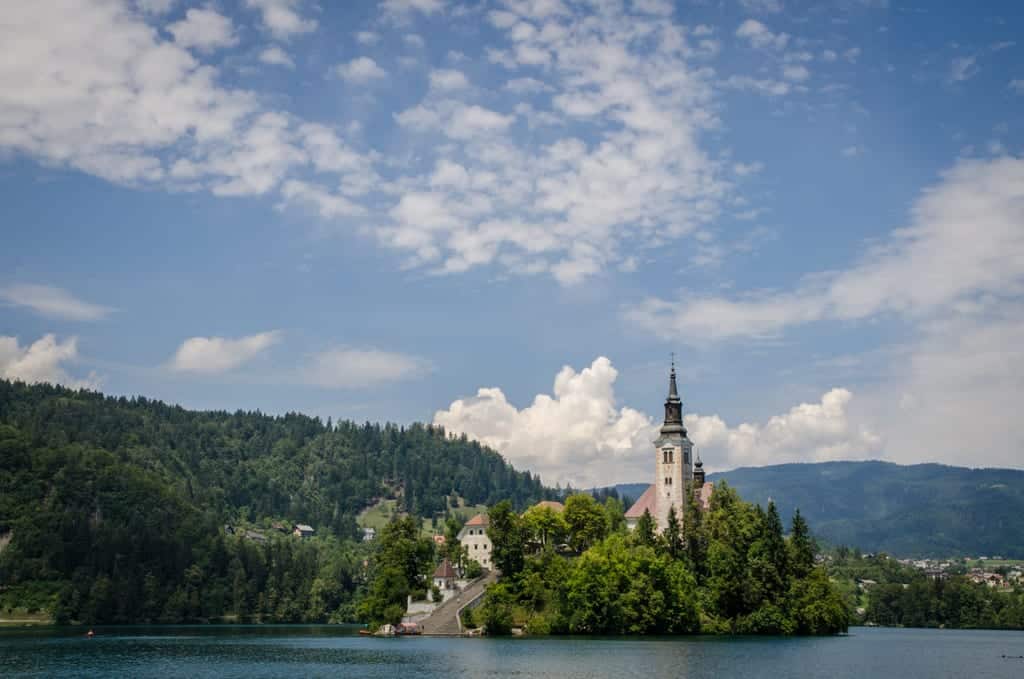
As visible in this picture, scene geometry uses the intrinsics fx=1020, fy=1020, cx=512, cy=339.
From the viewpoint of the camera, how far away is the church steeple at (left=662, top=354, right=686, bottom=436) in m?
141

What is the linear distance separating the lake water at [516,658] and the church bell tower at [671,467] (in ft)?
101

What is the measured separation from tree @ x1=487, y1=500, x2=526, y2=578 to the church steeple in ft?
101

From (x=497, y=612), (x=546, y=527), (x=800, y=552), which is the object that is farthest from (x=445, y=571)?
(x=800, y=552)

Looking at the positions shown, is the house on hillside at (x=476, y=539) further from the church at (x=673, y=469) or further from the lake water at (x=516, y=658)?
the lake water at (x=516, y=658)

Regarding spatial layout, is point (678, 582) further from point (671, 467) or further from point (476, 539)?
point (476, 539)

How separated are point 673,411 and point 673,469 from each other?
8.52 metres

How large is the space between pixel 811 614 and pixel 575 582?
26.6 m

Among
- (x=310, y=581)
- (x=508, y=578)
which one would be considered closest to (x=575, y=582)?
(x=508, y=578)

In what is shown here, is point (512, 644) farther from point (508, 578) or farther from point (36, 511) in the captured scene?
point (36, 511)

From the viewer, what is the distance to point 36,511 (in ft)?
638

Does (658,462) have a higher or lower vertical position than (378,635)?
higher

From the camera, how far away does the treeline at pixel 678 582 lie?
10869cm

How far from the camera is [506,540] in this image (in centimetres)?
11788

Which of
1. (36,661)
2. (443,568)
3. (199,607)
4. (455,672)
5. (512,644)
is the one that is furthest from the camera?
(199,607)
